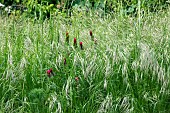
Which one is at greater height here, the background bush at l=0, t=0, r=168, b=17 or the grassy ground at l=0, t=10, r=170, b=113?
the background bush at l=0, t=0, r=168, b=17

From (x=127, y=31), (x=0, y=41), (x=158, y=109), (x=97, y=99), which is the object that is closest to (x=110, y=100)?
(x=97, y=99)

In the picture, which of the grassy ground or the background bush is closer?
the grassy ground

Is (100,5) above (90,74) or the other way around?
above

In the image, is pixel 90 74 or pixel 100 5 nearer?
pixel 90 74

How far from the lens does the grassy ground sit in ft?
12.9

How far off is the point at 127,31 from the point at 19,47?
45.2 inches

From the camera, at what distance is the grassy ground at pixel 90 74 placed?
3924 mm

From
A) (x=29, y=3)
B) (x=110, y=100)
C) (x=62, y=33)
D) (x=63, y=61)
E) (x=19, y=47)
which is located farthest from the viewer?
(x=29, y=3)

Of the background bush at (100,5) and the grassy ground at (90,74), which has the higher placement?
the background bush at (100,5)

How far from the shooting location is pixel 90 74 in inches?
161

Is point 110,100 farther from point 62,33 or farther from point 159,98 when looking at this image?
point 62,33

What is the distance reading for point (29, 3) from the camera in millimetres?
6934

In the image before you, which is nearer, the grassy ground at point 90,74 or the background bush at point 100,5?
the grassy ground at point 90,74

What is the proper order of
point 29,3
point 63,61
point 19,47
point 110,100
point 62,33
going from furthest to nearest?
point 29,3 < point 62,33 < point 19,47 < point 63,61 < point 110,100
